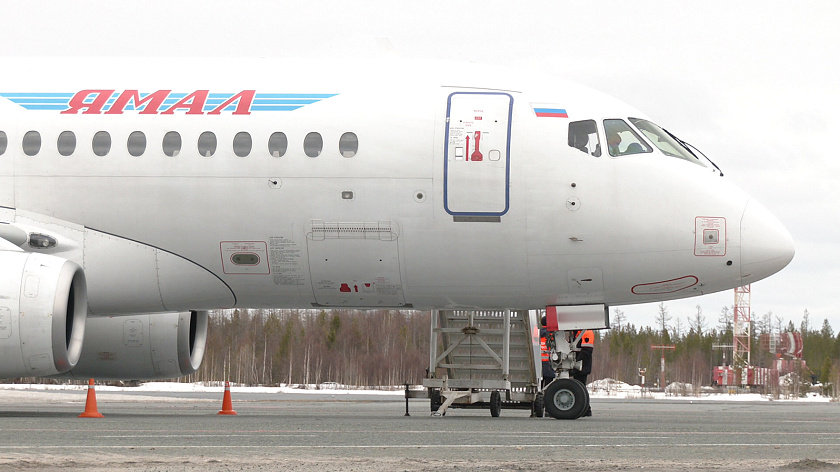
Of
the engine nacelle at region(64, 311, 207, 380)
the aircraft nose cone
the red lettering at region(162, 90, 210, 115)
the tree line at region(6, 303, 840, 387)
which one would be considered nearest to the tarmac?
the aircraft nose cone

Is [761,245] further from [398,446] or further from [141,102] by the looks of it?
[141,102]

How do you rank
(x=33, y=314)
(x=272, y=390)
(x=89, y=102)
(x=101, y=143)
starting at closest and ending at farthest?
1. (x=33, y=314)
2. (x=101, y=143)
3. (x=89, y=102)
4. (x=272, y=390)

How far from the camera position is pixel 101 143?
17.2 m

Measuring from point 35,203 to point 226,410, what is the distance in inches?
185

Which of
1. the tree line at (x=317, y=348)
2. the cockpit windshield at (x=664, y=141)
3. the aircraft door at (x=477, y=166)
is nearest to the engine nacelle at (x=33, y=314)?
the aircraft door at (x=477, y=166)

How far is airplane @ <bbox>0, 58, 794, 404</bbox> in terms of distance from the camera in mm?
16750

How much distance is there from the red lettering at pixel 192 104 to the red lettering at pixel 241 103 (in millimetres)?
202

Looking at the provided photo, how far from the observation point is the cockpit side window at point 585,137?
1695 cm

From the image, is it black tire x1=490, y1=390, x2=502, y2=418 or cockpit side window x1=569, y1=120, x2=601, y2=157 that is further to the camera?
black tire x1=490, y1=390, x2=502, y2=418

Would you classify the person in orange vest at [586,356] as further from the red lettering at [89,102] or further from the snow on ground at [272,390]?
the snow on ground at [272,390]

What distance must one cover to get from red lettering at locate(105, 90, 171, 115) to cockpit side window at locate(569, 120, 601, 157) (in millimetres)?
6057

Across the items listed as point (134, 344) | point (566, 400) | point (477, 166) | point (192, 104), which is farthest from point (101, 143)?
point (566, 400)

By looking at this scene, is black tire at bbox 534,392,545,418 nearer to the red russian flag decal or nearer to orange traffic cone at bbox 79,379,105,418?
the red russian flag decal

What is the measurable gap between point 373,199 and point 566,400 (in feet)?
13.4
